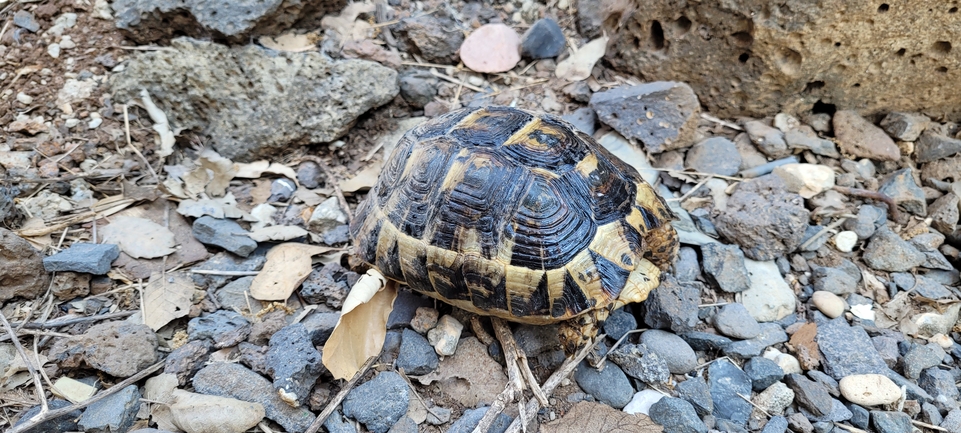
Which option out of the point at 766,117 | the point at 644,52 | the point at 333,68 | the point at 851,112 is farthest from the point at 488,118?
the point at 851,112

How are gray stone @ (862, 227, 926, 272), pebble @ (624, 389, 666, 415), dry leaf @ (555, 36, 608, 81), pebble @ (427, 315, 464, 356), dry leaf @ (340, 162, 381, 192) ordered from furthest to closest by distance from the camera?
dry leaf @ (555, 36, 608, 81)
dry leaf @ (340, 162, 381, 192)
gray stone @ (862, 227, 926, 272)
pebble @ (427, 315, 464, 356)
pebble @ (624, 389, 666, 415)

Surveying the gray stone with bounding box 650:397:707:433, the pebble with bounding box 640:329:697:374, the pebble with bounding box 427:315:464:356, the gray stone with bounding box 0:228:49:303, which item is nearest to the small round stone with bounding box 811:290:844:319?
the pebble with bounding box 640:329:697:374

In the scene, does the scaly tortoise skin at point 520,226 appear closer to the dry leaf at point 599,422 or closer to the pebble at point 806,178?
the dry leaf at point 599,422

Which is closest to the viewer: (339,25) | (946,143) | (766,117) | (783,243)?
(783,243)

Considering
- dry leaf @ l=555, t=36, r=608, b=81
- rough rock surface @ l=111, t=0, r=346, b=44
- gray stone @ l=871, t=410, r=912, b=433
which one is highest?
rough rock surface @ l=111, t=0, r=346, b=44

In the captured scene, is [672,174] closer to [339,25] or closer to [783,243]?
[783,243]

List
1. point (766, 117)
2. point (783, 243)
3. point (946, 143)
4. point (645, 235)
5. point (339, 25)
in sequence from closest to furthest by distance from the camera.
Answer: point (645, 235), point (783, 243), point (946, 143), point (766, 117), point (339, 25)

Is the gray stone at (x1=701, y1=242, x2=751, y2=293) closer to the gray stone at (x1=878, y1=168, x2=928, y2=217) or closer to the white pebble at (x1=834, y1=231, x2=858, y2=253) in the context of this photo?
the white pebble at (x1=834, y1=231, x2=858, y2=253)
